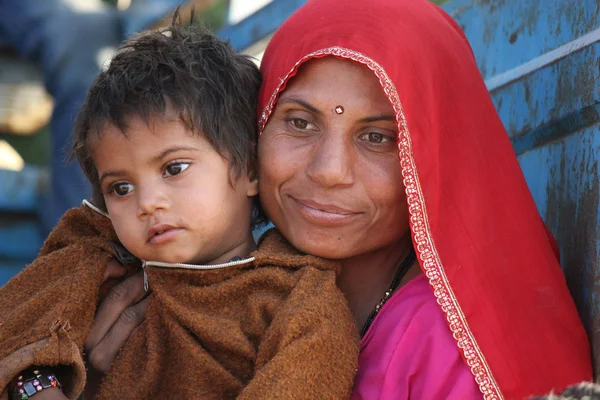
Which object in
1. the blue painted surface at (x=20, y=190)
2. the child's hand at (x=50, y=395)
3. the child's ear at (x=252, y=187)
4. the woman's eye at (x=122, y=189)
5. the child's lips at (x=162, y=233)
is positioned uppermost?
the blue painted surface at (x=20, y=190)

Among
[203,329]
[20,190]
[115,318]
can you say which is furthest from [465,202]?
[20,190]

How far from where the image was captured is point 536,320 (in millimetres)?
2334

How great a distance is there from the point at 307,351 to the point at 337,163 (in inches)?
20.0

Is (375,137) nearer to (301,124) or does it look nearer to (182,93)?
(301,124)

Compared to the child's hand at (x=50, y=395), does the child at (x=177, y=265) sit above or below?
above

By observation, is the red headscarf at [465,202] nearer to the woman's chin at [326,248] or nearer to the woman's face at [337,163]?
the woman's face at [337,163]

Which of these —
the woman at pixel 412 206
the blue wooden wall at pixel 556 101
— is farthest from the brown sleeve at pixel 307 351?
the blue wooden wall at pixel 556 101

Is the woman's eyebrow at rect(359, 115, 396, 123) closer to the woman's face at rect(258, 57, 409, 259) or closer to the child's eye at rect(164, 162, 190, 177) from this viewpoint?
the woman's face at rect(258, 57, 409, 259)

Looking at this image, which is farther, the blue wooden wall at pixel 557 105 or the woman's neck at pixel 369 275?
the woman's neck at pixel 369 275

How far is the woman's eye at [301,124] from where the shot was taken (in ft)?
8.58

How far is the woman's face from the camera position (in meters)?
2.52

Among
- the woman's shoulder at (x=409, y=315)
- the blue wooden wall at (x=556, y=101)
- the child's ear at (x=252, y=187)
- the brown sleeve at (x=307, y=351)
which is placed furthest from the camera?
the child's ear at (x=252, y=187)

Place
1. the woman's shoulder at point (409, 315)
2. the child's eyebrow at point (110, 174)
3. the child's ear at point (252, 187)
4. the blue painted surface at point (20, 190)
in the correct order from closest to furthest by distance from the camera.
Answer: the woman's shoulder at point (409, 315) < the child's eyebrow at point (110, 174) < the child's ear at point (252, 187) < the blue painted surface at point (20, 190)

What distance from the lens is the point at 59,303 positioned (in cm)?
259
